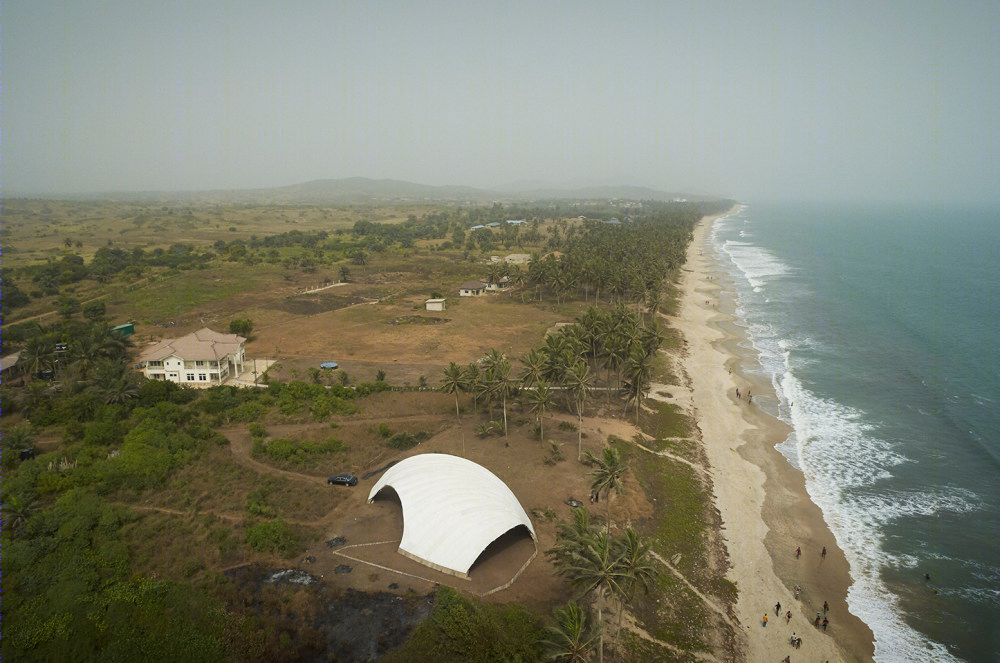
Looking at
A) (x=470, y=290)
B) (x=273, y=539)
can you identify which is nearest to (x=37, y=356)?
(x=273, y=539)

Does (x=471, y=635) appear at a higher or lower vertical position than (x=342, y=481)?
lower

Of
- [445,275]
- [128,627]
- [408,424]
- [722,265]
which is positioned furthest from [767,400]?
[722,265]

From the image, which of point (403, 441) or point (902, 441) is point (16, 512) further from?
point (902, 441)

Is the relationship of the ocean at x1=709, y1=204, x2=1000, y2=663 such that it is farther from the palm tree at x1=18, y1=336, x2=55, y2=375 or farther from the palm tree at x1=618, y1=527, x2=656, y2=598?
the palm tree at x1=18, y1=336, x2=55, y2=375

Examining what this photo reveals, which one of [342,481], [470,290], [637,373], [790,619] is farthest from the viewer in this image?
[470,290]

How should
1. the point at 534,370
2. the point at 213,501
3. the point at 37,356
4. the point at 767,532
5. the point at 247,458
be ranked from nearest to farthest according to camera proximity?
the point at 213,501 → the point at 767,532 → the point at 247,458 → the point at 534,370 → the point at 37,356

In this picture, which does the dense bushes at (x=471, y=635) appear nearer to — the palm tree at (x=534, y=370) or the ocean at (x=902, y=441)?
the ocean at (x=902, y=441)

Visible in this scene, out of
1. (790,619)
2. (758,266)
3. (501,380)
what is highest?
(758,266)
